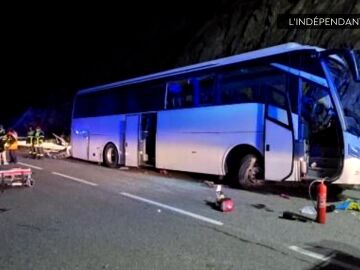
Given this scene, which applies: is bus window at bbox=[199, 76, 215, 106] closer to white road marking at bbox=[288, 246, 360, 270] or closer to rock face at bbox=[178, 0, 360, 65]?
rock face at bbox=[178, 0, 360, 65]

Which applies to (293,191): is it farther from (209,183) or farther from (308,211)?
(308,211)

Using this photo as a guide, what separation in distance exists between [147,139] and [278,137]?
5.95 metres

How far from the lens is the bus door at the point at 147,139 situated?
15.9m

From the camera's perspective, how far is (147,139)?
16125 millimetres

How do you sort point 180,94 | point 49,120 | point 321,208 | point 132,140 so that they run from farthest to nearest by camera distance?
point 49,120, point 132,140, point 180,94, point 321,208

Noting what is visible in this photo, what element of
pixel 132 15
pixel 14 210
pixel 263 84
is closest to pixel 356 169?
pixel 263 84

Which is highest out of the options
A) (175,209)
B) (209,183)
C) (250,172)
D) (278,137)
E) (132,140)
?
(278,137)

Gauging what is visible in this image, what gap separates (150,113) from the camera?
52.0 ft

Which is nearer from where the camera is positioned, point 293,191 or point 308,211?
point 308,211

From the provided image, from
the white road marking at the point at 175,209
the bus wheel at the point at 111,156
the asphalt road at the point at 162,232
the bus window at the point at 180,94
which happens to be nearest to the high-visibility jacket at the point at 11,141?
the bus wheel at the point at 111,156

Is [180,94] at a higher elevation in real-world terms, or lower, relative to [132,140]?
higher

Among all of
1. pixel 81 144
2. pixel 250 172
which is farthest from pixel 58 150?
pixel 250 172

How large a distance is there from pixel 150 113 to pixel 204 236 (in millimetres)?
9158

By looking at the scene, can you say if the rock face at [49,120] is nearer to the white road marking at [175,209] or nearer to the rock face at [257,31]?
the rock face at [257,31]
